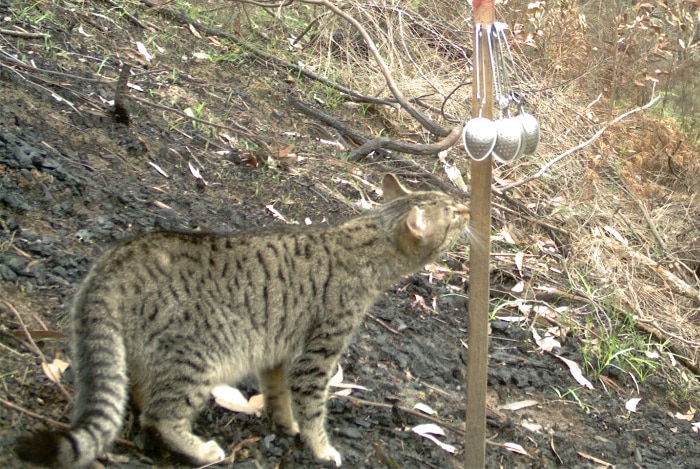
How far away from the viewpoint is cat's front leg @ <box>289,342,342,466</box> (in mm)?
4145

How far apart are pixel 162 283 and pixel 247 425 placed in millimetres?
1033

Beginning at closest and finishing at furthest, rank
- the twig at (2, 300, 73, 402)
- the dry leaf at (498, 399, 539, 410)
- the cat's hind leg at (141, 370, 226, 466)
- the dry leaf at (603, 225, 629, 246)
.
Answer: the cat's hind leg at (141, 370, 226, 466) < the twig at (2, 300, 73, 402) < the dry leaf at (498, 399, 539, 410) < the dry leaf at (603, 225, 629, 246)

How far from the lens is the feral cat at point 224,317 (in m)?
3.54

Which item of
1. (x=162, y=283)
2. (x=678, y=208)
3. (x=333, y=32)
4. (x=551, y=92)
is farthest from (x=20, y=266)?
(x=678, y=208)

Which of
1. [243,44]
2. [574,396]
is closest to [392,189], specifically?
Answer: [574,396]

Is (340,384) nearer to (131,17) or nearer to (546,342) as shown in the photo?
(546,342)

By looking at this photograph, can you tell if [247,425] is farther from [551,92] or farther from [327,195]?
[551,92]

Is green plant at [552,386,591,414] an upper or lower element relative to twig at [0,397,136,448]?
upper

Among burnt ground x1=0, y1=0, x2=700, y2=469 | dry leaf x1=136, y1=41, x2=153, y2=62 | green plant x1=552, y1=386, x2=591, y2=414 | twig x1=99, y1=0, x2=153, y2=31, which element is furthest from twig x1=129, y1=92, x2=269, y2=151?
green plant x1=552, y1=386, x2=591, y2=414

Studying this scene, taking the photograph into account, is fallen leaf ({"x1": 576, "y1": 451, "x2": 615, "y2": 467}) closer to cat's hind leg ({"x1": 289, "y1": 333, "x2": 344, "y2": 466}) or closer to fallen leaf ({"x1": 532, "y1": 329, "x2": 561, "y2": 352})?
fallen leaf ({"x1": 532, "y1": 329, "x2": 561, "y2": 352})

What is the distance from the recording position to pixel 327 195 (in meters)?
6.91

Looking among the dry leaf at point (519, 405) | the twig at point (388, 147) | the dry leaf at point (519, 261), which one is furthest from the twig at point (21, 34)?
the dry leaf at point (519, 405)

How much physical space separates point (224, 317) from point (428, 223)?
49.0 inches

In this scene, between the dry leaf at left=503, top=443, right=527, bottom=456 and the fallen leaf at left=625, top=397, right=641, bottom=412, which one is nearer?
the dry leaf at left=503, top=443, right=527, bottom=456
